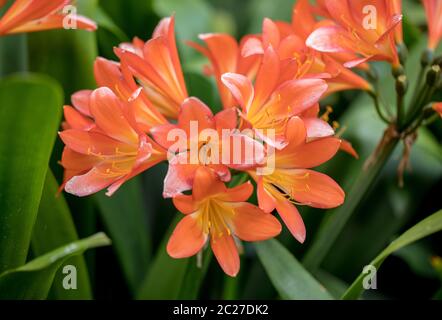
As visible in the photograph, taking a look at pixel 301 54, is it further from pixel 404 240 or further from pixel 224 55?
pixel 404 240

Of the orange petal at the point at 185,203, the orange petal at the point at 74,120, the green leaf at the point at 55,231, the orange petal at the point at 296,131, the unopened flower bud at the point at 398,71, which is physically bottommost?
the green leaf at the point at 55,231

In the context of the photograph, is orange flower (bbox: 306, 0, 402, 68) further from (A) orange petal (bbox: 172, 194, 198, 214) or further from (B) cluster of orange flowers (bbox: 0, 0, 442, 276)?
(A) orange petal (bbox: 172, 194, 198, 214)

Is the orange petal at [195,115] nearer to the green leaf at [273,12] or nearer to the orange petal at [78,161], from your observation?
the orange petal at [78,161]

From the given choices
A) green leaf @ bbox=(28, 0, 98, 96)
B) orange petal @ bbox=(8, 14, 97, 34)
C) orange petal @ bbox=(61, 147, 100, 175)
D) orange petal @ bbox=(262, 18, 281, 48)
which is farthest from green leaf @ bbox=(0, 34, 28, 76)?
orange petal @ bbox=(262, 18, 281, 48)

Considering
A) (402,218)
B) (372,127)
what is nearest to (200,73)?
(372,127)

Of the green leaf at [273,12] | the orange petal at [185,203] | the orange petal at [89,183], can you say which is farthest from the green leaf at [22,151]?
the green leaf at [273,12]

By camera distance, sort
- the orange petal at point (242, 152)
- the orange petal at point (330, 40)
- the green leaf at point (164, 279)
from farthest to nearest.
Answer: the green leaf at point (164, 279), the orange petal at point (330, 40), the orange petal at point (242, 152)

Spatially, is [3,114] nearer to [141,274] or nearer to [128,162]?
[128,162]
